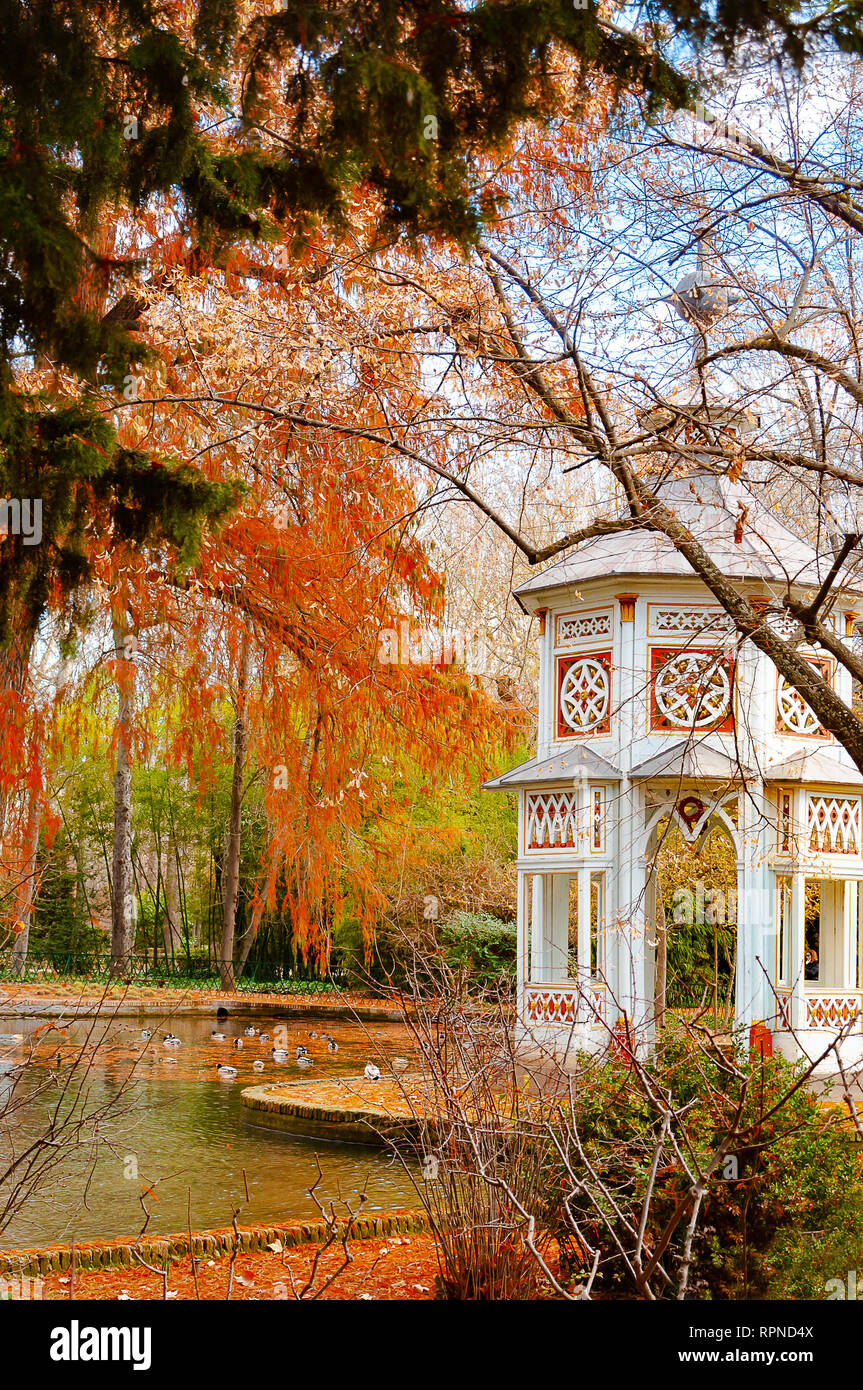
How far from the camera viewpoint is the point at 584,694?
9555 mm

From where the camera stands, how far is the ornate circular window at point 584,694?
9414 millimetres

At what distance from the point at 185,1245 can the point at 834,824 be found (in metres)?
6.02

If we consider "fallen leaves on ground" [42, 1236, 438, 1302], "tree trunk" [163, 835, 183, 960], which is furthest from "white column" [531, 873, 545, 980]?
"tree trunk" [163, 835, 183, 960]

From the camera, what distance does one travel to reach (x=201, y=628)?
846 centimetres

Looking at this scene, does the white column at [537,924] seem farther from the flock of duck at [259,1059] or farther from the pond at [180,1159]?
the pond at [180,1159]

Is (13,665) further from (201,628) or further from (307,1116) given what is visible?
(307,1116)

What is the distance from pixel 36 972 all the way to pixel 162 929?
3479 mm

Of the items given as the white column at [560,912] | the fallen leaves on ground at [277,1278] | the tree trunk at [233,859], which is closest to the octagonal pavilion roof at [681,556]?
the white column at [560,912]

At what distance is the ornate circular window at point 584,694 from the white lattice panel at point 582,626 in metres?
0.16

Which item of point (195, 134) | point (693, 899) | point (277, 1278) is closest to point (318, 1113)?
point (277, 1278)

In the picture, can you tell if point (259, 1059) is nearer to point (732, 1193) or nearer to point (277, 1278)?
point (277, 1278)

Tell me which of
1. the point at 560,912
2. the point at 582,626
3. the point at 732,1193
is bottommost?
the point at 732,1193

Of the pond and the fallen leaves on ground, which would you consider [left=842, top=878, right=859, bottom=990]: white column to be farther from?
the fallen leaves on ground

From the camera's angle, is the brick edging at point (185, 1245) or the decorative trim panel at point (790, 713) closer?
the brick edging at point (185, 1245)
